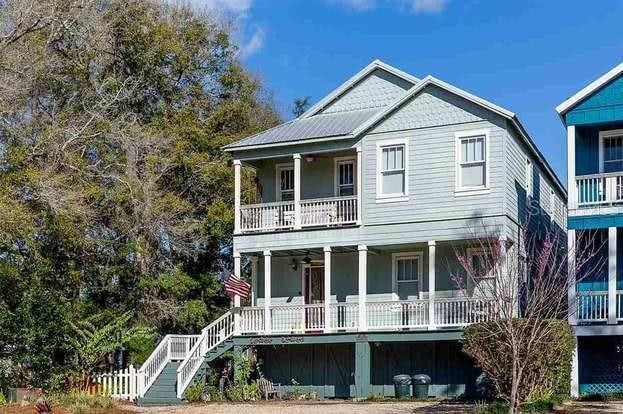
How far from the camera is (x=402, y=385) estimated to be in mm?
26953

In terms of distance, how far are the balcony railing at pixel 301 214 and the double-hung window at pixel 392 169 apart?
0.98 metres

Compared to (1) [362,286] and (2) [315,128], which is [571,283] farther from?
(2) [315,128]

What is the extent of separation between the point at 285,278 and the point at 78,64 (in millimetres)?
10463

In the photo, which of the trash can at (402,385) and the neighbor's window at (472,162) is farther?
the neighbor's window at (472,162)

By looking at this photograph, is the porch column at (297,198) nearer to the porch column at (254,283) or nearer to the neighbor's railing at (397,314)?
the porch column at (254,283)

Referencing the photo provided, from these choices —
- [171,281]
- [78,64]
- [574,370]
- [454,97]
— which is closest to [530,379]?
[574,370]

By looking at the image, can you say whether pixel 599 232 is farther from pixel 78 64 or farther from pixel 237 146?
pixel 78 64

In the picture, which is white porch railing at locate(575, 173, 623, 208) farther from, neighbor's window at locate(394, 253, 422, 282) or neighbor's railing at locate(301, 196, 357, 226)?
neighbor's railing at locate(301, 196, 357, 226)

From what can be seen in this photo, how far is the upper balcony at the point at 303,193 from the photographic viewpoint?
29000 mm

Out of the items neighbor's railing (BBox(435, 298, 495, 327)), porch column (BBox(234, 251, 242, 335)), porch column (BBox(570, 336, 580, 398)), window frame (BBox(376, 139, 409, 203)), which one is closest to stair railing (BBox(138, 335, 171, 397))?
porch column (BBox(234, 251, 242, 335))

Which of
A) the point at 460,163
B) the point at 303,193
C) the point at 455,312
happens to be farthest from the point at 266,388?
the point at 460,163

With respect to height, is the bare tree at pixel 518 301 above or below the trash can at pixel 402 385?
above

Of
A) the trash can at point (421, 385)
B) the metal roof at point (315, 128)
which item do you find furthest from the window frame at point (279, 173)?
the trash can at point (421, 385)

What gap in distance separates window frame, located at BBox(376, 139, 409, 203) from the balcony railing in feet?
2.53
